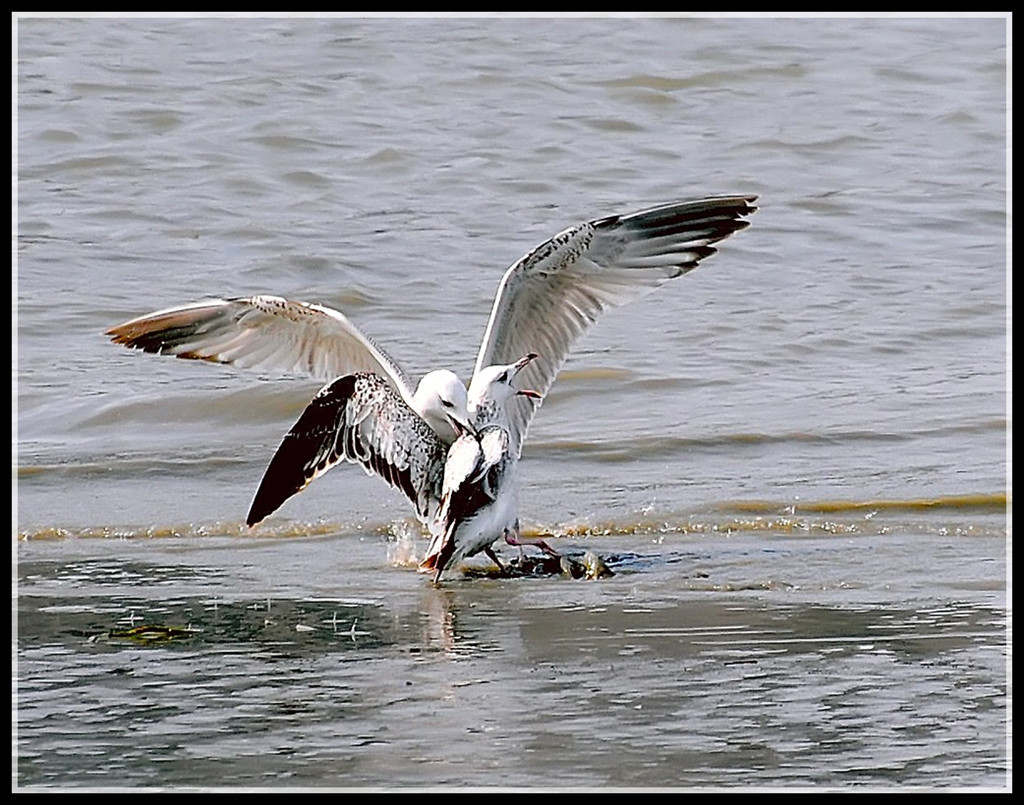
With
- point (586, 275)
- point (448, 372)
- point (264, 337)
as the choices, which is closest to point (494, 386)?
point (448, 372)

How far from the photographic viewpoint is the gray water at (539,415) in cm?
458

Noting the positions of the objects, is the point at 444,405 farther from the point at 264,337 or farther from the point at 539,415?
the point at 539,415

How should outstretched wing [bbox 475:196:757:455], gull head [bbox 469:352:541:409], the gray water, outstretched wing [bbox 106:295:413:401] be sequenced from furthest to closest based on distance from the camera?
1. outstretched wing [bbox 475:196:757:455]
2. outstretched wing [bbox 106:295:413:401]
3. gull head [bbox 469:352:541:409]
4. the gray water

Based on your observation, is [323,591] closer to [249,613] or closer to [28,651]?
[249,613]

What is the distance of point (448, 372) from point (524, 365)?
0.46 m

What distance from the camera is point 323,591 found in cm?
612

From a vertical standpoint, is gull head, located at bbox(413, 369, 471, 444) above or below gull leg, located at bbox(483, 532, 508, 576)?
above

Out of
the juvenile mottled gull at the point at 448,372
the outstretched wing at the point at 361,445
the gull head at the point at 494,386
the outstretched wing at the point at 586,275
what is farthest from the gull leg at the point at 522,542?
the outstretched wing at the point at 586,275

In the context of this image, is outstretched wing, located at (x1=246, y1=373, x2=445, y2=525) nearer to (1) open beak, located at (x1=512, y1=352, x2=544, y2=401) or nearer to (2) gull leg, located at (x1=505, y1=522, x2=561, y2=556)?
(2) gull leg, located at (x1=505, y1=522, x2=561, y2=556)

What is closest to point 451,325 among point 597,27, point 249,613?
point 249,613

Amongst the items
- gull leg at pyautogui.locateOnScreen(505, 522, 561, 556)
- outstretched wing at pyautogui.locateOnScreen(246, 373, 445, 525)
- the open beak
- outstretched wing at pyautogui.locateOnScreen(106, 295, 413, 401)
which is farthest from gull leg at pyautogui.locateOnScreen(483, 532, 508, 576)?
outstretched wing at pyautogui.locateOnScreen(106, 295, 413, 401)

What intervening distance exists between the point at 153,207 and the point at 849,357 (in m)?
5.56

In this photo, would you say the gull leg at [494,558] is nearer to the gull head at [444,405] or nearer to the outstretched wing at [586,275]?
the gull head at [444,405]

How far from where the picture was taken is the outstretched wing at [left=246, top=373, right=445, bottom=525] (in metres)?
6.60
